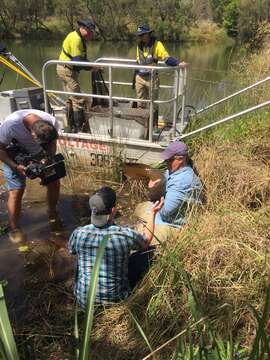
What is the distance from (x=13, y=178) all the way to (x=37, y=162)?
17.0 inches

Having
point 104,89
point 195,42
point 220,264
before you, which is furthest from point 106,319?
point 195,42

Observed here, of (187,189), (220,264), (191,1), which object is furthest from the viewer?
(191,1)

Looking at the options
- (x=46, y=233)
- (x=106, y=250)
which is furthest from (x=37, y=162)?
(x=106, y=250)

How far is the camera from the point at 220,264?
277 cm

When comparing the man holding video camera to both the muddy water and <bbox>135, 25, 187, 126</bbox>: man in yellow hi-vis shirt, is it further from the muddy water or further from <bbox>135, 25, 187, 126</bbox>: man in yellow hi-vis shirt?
<bbox>135, 25, 187, 126</bbox>: man in yellow hi-vis shirt

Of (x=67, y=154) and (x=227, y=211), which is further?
(x=67, y=154)

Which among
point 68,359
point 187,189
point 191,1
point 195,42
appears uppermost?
point 187,189

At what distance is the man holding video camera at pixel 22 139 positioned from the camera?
3.70 m

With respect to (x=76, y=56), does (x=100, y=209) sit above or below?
below

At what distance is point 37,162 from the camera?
13.0 ft

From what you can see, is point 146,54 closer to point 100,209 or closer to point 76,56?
point 76,56

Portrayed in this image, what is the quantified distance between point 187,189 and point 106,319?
4.55 feet

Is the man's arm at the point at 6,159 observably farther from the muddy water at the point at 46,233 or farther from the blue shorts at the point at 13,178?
the muddy water at the point at 46,233

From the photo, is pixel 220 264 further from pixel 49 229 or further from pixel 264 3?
pixel 264 3
